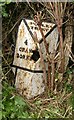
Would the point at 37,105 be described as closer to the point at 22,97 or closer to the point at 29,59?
the point at 22,97

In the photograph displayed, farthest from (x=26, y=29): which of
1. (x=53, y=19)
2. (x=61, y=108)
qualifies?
(x=61, y=108)

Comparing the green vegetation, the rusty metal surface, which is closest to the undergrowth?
the green vegetation

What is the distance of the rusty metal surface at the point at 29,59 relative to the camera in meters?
3.08

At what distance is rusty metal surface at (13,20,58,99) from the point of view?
3.08 metres

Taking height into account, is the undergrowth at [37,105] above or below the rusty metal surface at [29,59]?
below

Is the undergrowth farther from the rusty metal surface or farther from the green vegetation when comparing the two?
the rusty metal surface

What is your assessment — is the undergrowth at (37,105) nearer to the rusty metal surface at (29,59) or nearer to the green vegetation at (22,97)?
the green vegetation at (22,97)

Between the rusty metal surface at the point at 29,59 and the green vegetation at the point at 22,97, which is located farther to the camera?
the rusty metal surface at the point at 29,59

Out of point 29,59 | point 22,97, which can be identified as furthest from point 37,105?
point 29,59

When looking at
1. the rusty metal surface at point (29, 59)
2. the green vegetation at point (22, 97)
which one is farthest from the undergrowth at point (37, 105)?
the rusty metal surface at point (29, 59)

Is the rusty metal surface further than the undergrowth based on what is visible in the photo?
Yes

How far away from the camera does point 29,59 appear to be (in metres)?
3.12

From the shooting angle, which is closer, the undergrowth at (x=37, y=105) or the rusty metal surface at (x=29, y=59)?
the undergrowth at (x=37, y=105)

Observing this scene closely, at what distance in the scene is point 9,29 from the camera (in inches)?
130
